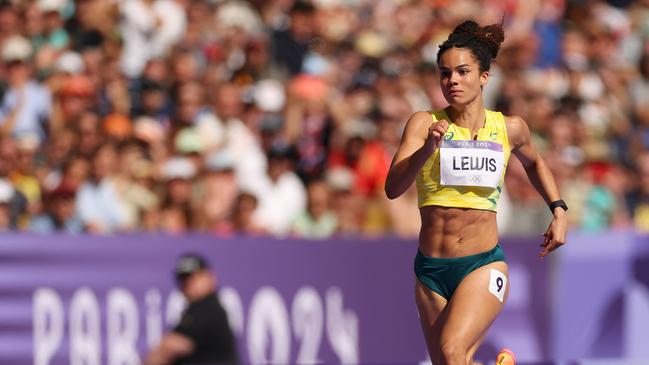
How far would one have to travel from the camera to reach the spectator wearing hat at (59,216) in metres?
14.4

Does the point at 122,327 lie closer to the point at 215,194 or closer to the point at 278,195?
the point at 215,194

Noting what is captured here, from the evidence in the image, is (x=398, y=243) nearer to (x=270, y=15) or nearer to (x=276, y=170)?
(x=276, y=170)

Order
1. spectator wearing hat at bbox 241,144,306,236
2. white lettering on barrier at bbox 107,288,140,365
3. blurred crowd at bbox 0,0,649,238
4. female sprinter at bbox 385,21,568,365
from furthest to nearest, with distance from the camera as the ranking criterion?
1. spectator wearing hat at bbox 241,144,306,236
2. blurred crowd at bbox 0,0,649,238
3. white lettering on barrier at bbox 107,288,140,365
4. female sprinter at bbox 385,21,568,365

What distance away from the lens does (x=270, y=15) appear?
61.0ft

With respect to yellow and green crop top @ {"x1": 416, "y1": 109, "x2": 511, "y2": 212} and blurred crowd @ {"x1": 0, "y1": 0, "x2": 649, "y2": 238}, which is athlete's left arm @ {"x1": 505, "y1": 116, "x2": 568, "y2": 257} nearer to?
yellow and green crop top @ {"x1": 416, "y1": 109, "x2": 511, "y2": 212}

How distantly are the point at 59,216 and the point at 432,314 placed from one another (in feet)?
19.5

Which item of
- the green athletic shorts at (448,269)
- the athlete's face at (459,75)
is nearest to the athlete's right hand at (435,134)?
the athlete's face at (459,75)

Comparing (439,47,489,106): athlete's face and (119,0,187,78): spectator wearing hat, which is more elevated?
(119,0,187,78): spectator wearing hat

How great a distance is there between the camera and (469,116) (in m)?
9.21

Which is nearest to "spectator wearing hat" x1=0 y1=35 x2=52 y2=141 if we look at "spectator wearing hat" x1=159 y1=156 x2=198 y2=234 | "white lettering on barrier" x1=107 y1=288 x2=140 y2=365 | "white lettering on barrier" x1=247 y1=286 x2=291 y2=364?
"spectator wearing hat" x1=159 y1=156 x2=198 y2=234

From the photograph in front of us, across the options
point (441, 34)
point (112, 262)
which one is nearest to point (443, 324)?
point (112, 262)

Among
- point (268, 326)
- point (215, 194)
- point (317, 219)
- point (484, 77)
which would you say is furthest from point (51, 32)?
point (484, 77)

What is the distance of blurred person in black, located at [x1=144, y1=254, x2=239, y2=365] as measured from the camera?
12.4 meters

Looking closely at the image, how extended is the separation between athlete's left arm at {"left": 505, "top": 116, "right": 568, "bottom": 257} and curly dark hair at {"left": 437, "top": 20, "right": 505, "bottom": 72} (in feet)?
1.40
